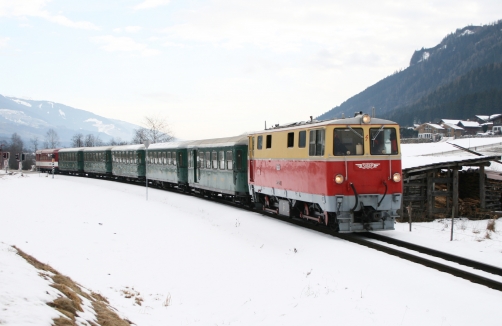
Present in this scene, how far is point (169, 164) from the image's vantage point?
3141 cm

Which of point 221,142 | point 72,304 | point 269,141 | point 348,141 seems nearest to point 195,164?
point 221,142

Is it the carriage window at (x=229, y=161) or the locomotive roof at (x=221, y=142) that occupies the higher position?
the locomotive roof at (x=221, y=142)

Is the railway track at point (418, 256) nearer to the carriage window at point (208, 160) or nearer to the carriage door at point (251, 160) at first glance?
the carriage door at point (251, 160)

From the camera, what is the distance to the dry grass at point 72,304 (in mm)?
5860

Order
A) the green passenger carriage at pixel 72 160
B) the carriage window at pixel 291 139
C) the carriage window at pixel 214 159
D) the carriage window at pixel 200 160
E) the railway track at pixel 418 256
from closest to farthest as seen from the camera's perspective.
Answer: the railway track at pixel 418 256 < the carriage window at pixel 291 139 < the carriage window at pixel 214 159 < the carriage window at pixel 200 160 < the green passenger carriage at pixel 72 160

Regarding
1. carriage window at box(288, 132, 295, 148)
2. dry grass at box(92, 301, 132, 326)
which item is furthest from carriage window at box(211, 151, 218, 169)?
dry grass at box(92, 301, 132, 326)

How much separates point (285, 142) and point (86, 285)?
9.22 m

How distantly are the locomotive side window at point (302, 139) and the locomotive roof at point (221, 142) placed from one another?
634cm

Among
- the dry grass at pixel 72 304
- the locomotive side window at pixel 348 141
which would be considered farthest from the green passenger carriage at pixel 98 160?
the dry grass at pixel 72 304

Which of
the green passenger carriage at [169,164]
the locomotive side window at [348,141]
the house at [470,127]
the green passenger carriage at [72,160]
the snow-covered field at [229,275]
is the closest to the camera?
the snow-covered field at [229,275]

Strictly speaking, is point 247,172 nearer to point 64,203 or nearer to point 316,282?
point 64,203

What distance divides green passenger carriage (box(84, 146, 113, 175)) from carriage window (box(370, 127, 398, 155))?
35.3 m

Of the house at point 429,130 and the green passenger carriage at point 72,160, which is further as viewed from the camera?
the house at point 429,130

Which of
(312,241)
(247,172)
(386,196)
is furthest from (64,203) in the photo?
(386,196)
